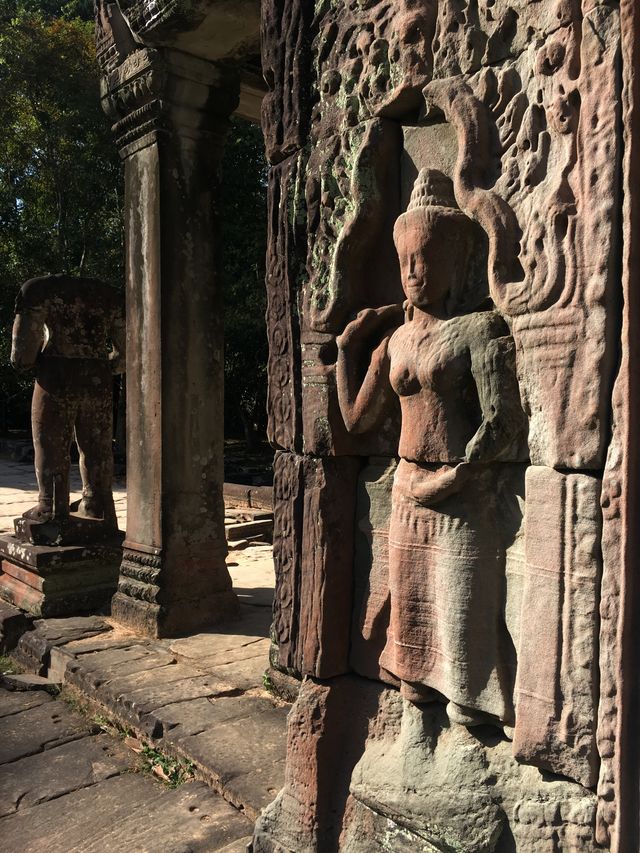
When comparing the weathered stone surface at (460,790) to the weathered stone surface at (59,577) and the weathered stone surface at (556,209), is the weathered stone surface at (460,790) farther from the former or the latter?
the weathered stone surface at (59,577)

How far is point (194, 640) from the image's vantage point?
4719 millimetres

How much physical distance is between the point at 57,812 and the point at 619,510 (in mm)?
2659

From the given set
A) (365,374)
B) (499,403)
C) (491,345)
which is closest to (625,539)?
(499,403)

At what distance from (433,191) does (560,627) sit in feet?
4.21

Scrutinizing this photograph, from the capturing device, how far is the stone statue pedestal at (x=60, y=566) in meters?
5.33

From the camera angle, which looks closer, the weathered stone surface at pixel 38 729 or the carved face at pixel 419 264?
the carved face at pixel 419 264

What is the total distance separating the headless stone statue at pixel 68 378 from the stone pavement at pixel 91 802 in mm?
2182

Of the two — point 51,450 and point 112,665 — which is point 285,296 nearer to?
point 112,665

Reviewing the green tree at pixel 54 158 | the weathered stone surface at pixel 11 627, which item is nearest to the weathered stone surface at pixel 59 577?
the weathered stone surface at pixel 11 627

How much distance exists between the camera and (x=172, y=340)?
4.91 m

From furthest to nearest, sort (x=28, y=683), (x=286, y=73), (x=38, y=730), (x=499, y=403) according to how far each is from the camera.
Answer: (x=28, y=683)
(x=38, y=730)
(x=286, y=73)
(x=499, y=403)

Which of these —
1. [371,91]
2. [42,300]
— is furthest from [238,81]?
[371,91]

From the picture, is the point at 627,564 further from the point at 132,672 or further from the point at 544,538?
the point at 132,672

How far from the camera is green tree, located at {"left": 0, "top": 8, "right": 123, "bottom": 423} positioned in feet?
51.0
